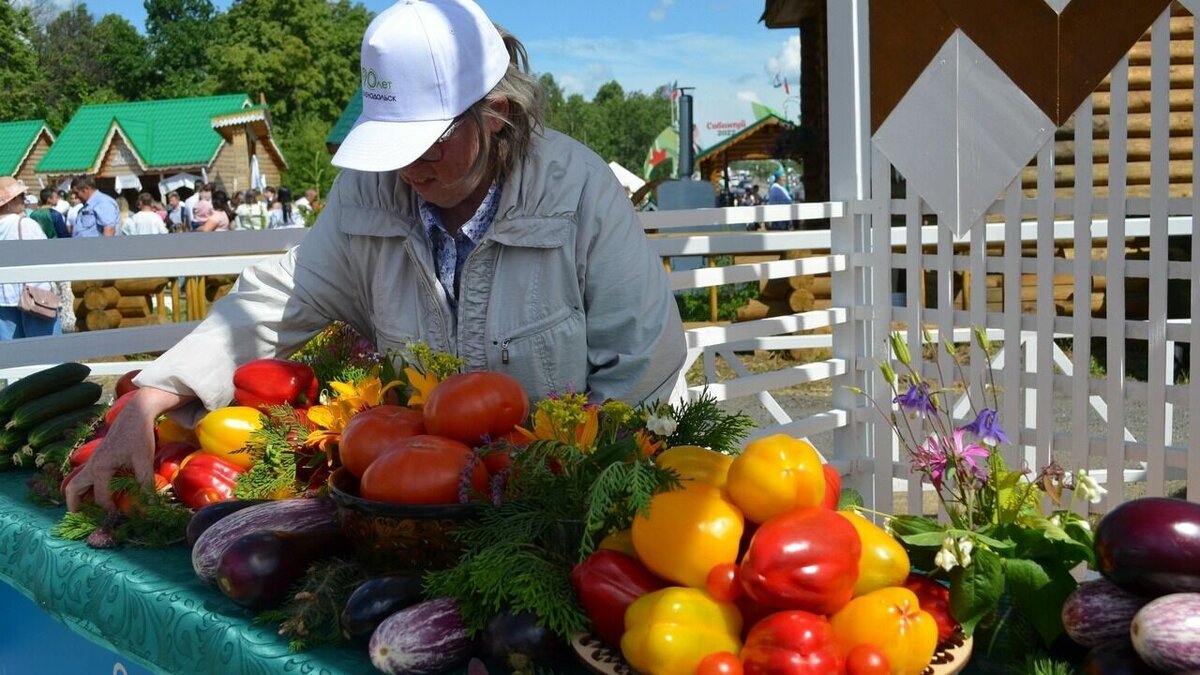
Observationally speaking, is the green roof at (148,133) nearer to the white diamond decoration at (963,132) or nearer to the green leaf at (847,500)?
the white diamond decoration at (963,132)

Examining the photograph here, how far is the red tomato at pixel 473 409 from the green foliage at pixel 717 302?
1321cm

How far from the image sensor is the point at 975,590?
1375 mm

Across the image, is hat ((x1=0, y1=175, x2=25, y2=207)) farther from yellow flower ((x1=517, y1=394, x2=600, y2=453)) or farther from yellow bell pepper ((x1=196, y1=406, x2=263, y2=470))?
yellow flower ((x1=517, y1=394, x2=600, y2=453))

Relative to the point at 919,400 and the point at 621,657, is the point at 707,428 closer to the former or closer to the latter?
the point at 919,400

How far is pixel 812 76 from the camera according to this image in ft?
45.6

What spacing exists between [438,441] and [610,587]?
1.34 ft

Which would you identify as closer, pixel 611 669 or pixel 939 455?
pixel 611 669

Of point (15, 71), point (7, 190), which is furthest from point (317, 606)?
point (15, 71)

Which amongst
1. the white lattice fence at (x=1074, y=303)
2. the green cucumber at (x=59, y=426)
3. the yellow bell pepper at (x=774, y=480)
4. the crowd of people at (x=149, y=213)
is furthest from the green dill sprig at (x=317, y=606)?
the crowd of people at (x=149, y=213)

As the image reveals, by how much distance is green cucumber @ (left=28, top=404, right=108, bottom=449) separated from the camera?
2.73 meters

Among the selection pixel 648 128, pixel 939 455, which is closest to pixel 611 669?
pixel 939 455

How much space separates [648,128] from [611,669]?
114069 millimetres

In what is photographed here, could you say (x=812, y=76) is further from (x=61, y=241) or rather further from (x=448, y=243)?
(x=448, y=243)

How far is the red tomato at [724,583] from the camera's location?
1359 millimetres
